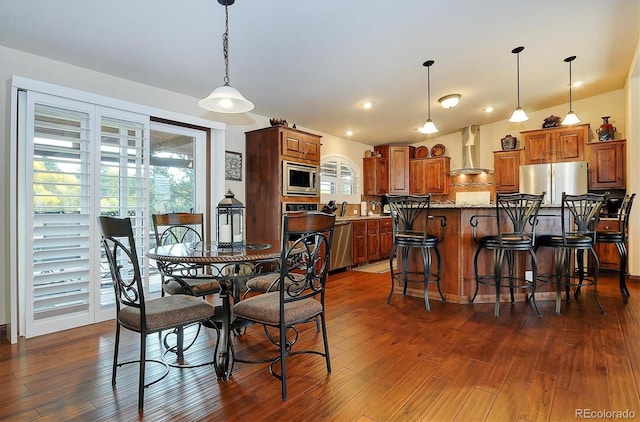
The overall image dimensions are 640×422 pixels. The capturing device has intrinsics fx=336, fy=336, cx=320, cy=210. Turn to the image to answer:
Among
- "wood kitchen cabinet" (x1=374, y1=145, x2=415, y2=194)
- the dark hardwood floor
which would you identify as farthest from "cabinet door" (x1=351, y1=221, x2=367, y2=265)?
the dark hardwood floor

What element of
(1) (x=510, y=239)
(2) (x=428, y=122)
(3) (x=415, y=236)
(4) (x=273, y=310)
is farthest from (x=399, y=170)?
(4) (x=273, y=310)

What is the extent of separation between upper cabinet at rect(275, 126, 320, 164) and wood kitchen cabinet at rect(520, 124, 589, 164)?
4.08 meters

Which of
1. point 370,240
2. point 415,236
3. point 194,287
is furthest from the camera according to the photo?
point 370,240

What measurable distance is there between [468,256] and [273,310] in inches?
102

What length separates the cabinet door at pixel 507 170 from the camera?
6.38 metres

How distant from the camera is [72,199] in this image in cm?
294

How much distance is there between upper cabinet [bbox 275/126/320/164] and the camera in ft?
14.5

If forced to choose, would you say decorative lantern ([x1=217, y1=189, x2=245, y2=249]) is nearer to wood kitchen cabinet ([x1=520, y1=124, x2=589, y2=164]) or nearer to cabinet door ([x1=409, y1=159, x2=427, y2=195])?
cabinet door ([x1=409, y1=159, x2=427, y2=195])

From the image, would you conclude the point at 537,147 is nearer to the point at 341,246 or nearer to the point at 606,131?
the point at 606,131

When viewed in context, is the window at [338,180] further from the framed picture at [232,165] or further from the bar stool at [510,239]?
the bar stool at [510,239]

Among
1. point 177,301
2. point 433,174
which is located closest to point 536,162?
point 433,174


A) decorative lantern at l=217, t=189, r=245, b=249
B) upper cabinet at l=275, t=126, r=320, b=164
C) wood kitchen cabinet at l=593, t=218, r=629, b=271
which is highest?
upper cabinet at l=275, t=126, r=320, b=164

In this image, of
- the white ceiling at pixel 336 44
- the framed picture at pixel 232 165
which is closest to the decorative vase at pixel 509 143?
the white ceiling at pixel 336 44

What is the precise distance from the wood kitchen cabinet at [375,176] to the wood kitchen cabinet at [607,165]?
11.4 ft
